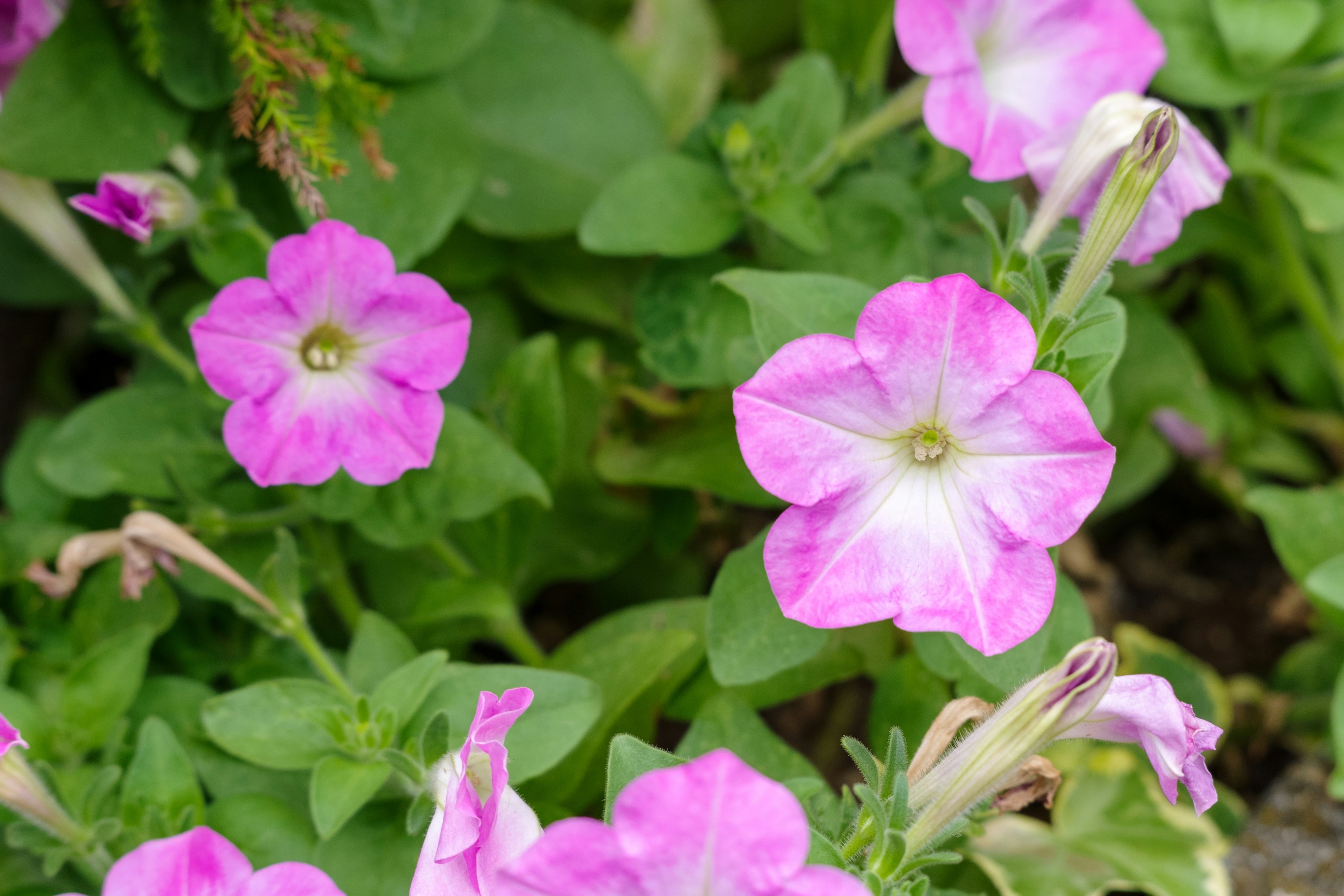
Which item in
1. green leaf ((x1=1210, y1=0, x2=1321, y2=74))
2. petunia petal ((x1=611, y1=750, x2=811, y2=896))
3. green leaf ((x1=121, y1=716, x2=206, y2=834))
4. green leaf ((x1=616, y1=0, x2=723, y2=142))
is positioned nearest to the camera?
petunia petal ((x1=611, y1=750, x2=811, y2=896))

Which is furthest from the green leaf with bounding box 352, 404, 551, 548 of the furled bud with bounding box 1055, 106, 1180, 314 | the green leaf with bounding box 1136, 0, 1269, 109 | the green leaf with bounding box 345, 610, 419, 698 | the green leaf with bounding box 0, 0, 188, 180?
the green leaf with bounding box 1136, 0, 1269, 109

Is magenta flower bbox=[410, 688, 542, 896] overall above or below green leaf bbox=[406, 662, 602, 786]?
above

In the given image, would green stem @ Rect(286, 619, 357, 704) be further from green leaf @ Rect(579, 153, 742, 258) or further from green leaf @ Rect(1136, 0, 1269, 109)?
green leaf @ Rect(1136, 0, 1269, 109)

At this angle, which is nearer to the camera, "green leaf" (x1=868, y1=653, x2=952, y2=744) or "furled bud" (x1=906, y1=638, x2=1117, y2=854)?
"furled bud" (x1=906, y1=638, x2=1117, y2=854)

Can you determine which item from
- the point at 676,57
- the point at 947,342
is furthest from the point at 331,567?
the point at 676,57

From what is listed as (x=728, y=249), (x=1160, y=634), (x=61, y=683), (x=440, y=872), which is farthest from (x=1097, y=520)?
(x=61, y=683)

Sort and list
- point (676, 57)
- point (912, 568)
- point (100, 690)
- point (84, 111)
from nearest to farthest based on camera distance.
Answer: point (912, 568), point (100, 690), point (84, 111), point (676, 57)

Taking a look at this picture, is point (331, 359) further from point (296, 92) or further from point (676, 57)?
point (676, 57)
